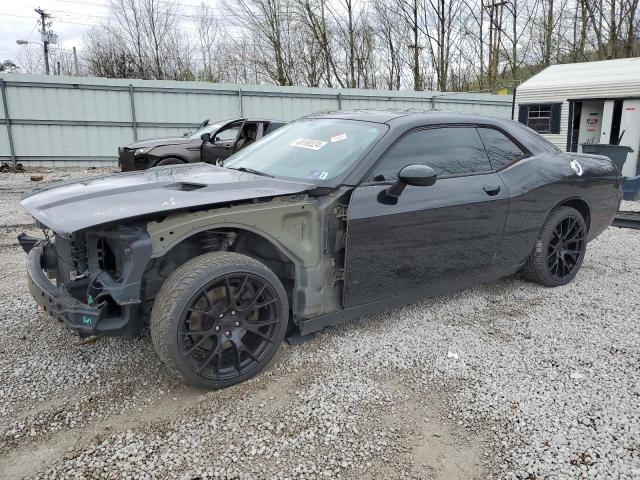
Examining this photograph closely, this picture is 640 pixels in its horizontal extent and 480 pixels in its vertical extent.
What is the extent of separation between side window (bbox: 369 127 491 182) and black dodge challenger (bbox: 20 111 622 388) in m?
0.01

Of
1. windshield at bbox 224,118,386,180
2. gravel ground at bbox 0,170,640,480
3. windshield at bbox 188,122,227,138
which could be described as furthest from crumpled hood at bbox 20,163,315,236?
windshield at bbox 188,122,227,138

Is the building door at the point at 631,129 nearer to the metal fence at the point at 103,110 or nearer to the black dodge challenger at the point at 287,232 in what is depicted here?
the metal fence at the point at 103,110

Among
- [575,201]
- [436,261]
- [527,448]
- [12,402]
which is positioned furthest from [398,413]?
[575,201]

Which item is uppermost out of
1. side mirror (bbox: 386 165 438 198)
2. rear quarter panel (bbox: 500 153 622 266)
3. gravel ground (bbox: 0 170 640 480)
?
side mirror (bbox: 386 165 438 198)

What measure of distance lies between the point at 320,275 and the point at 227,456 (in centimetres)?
118

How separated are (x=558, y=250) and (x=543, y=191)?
0.70 meters

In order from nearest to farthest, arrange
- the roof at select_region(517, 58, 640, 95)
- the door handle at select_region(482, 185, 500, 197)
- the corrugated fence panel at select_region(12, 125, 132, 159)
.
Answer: the door handle at select_region(482, 185, 500, 197)
the roof at select_region(517, 58, 640, 95)
the corrugated fence panel at select_region(12, 125, 132, 159)

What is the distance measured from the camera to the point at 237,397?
2.65 metres

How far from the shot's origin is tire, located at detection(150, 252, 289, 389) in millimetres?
2502

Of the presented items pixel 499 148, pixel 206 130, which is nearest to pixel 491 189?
pixel 499 148

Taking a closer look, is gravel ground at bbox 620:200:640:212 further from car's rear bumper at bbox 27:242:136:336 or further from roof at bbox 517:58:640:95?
car's rear bumper at bbox 27:242:136:336

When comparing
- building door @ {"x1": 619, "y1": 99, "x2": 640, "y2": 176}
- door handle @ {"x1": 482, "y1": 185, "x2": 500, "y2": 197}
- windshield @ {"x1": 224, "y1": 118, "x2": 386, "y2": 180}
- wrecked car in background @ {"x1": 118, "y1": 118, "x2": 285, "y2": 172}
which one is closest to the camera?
windshield @ {"x1": 224, "y1": 118, "x2": 386, "y2": 180}

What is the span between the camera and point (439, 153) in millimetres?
3488

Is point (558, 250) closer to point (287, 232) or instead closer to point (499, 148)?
point (499, 148)
